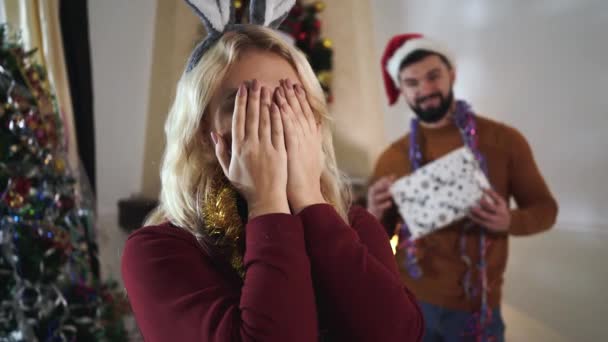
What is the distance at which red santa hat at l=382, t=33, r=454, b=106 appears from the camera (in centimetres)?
146

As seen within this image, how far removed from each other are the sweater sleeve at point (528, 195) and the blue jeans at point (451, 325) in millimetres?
284

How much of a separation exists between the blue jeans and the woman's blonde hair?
800 millimetres

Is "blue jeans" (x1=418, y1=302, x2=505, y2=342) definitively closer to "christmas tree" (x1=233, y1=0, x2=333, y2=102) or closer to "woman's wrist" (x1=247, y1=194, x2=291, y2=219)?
"woman's wrist" (x1=247, y1=194, x2=291, y2=219)

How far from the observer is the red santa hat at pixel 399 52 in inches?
57.3

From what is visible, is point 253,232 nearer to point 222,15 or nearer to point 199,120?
point 199,120

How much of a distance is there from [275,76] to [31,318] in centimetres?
128

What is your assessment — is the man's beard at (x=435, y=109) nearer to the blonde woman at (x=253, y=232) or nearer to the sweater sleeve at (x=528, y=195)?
the sweater sleeve at (x=528, y=195)

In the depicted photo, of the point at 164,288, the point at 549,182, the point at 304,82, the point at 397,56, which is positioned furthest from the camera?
the point at 549,182

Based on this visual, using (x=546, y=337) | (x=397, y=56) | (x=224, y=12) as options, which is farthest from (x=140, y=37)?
(x=546, y=337)

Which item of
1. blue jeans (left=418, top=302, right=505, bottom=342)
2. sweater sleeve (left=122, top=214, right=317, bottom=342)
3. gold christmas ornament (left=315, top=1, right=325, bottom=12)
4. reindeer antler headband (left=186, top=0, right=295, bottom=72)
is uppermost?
gold christmas ornament (left=315, top=1, right=325, bottom=12)

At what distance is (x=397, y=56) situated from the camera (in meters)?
1.51

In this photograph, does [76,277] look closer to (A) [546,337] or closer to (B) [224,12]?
(B) [224,12]

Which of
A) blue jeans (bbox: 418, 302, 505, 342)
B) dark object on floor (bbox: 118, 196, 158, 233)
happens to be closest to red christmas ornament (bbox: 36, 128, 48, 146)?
dark object on floor (bbox: 118, 196, 158, 233)

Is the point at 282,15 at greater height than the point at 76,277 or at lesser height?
greater
